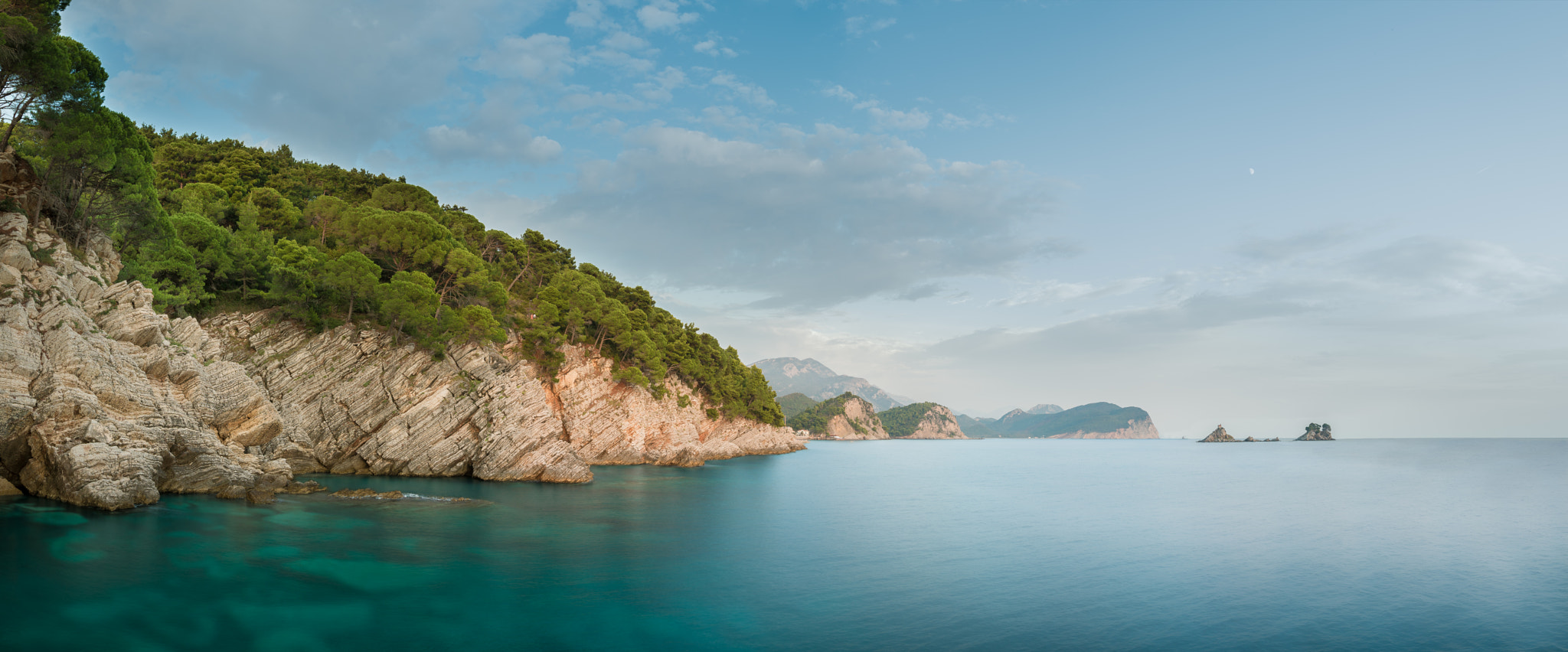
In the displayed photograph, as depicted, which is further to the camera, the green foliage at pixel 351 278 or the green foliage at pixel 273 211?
the green foliage at pixel 273 211

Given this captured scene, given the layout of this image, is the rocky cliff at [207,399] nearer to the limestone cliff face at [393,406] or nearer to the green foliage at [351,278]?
the limestone cliff face at [393,406]

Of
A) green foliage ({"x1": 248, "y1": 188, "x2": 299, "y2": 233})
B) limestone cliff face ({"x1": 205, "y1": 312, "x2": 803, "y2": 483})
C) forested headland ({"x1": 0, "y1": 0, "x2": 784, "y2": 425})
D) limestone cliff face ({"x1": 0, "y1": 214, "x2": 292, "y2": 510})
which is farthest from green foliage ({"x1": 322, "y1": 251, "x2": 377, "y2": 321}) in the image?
limestone cliff face ({"x1": 0, "y1": 214, "x2": 292, "y2": 510})

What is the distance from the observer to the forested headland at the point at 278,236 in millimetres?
24219

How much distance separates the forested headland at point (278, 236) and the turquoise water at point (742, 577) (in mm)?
11197

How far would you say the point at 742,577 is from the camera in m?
20.5

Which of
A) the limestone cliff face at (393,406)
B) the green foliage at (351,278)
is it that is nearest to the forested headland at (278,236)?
the green foliage at (351,278)

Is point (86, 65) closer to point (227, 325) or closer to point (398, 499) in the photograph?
point (227, 325)

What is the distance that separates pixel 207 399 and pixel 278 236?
22373 millimetres

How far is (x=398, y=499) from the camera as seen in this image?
96.9 ft

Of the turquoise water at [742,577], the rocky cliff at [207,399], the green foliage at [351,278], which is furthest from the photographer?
the green foliage at [351,278]

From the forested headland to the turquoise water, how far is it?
36.7 ft

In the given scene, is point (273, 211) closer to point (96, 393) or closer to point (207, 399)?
point (207, 399)

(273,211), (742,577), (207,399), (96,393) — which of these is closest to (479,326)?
(273,211)

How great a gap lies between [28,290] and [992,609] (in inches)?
1224
